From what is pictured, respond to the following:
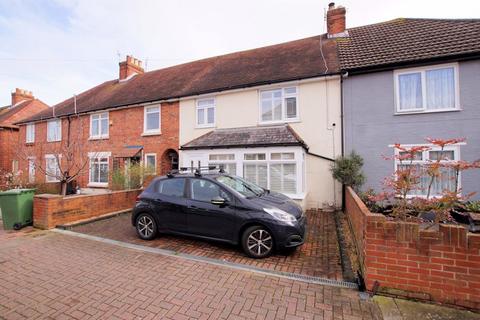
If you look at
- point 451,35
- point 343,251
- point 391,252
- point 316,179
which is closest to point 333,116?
point 316,179

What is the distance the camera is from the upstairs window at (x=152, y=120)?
1334cm

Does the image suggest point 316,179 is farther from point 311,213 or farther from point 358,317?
point 358,317

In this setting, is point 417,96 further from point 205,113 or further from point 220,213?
point 205,113

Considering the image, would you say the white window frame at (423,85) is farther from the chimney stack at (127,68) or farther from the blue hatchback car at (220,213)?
the chimney stack at (127,68)

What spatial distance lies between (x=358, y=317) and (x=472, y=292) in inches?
57.9

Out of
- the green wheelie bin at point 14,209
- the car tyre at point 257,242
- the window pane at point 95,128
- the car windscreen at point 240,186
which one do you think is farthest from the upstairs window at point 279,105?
the window pane at point 95,128

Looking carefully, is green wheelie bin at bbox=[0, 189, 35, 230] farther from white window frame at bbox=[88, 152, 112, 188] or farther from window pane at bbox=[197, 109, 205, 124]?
white window frame at bbox=[88, 152, 112, 188]

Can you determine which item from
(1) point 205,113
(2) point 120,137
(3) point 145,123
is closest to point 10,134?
(2) point 120,137

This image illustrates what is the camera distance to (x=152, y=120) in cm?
1352

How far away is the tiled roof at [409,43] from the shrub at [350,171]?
355 centimetres

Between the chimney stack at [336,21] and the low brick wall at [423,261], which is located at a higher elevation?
the chimney stack at [336,21]

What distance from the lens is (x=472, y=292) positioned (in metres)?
2.93

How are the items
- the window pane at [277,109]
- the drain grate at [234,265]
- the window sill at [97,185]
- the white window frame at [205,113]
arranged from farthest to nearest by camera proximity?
the window sill at [97,185] < the white window frame at [205,113] < the window pane at [277,109] < the drain grate at [234,265]

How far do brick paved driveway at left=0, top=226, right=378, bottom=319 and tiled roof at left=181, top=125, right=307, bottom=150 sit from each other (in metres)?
5.37
